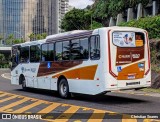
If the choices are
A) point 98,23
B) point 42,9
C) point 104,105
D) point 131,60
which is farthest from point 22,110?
point 42,9

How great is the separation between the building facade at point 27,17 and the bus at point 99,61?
119 m

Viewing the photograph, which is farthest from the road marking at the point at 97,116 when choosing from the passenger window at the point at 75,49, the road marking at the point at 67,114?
the passenger window at the point at 75,49

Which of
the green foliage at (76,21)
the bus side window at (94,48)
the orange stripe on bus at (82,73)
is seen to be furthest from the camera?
the green foliage at (76,21)

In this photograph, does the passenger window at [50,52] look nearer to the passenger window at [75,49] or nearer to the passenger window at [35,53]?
the passenger window at [35,53]

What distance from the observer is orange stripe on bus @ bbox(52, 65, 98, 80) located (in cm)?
1698

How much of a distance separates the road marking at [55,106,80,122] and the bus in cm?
187

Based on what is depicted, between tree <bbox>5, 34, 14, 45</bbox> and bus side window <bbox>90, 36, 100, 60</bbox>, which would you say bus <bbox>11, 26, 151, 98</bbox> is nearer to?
bus side window <bbox>90, 36, 100, 60</bbox>

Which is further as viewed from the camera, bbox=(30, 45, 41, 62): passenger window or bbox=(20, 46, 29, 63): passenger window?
bbox=(20, 46, 29, 63): passenger window

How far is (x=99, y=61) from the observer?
16.5m

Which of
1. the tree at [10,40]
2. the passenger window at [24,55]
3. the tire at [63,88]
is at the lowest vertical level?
the tire at [63,88]

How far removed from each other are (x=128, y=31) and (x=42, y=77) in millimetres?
6632

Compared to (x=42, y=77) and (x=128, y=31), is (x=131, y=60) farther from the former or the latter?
(x=42, y=77)

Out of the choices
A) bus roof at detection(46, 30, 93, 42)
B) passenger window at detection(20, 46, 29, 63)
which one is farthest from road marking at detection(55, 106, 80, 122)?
passenger window at detection(20, 46, 29, 63)

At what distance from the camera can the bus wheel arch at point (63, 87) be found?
62.6 feet
